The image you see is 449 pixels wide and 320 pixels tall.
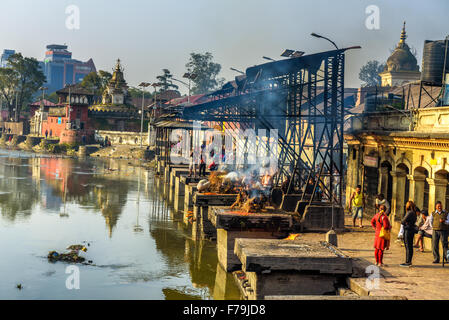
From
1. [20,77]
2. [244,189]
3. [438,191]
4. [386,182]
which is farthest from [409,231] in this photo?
[20,77]

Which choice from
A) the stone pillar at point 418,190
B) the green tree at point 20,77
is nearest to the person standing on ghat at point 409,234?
the stone pillar at point 418,190

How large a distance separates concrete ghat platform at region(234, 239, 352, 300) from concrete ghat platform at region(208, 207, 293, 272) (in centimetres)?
341

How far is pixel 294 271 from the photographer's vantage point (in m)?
14.0

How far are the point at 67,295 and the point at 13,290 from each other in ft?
4.79

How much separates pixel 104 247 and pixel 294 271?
31.6 ft

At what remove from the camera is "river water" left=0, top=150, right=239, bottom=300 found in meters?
16.2

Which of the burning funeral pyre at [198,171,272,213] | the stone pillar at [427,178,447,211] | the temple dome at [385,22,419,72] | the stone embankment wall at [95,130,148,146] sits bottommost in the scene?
the burning funeral pyre at [198,171,272,213]

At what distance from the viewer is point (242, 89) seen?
29875 millimetres

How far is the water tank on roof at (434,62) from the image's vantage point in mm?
23781

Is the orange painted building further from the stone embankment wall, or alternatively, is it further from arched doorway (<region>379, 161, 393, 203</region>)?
arched doorway (<region>379, 161, 393, 203</region>)

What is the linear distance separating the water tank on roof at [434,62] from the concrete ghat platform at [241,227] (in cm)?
965

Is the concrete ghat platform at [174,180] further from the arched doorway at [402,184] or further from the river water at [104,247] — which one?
the arched doorway at [402,184]

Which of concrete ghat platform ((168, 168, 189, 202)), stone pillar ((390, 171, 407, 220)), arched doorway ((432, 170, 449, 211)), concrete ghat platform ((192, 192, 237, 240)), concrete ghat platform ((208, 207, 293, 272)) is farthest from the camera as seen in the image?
concrete ghat platform ((168, 168, 189, 202))

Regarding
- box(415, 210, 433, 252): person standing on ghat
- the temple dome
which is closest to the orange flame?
box(415, 210, 433, 252): person standing on ghat
